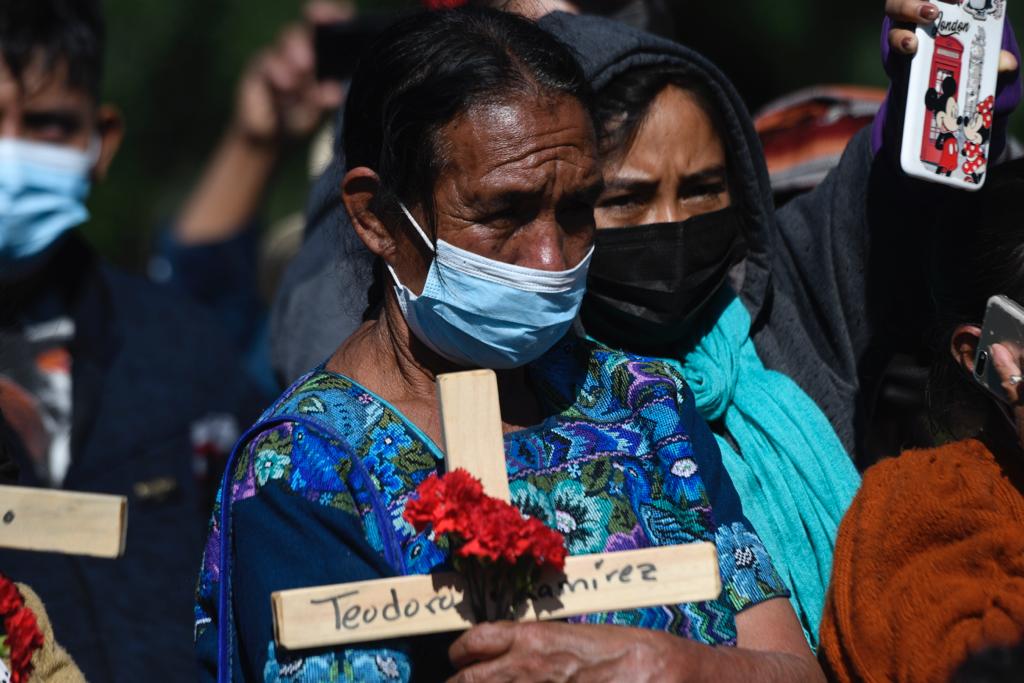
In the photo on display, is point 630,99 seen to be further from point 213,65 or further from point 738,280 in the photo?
point 213,65

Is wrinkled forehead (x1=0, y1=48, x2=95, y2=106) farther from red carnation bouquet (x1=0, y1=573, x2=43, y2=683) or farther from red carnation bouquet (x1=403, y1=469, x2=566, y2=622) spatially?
red carnation bouquet (x1=403, y1=469, x2=566, y2=622)

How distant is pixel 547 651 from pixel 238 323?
10.6 ft

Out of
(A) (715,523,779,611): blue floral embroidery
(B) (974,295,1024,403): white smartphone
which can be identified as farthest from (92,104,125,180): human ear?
(B) (974,295,1024,403): white smartphone

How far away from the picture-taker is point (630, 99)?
2980 mm

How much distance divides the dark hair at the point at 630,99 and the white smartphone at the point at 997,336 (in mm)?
762

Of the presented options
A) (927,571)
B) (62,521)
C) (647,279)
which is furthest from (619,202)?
(62,521)

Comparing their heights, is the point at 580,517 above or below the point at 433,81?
below

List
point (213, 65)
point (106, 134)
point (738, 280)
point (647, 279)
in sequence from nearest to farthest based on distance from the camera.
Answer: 1. point (647, 279)
2. point (738, 280)
3. point (106, 134)
4. point (213, 65)

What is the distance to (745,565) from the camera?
2.45 meters

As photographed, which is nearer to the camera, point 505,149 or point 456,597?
point 456,597

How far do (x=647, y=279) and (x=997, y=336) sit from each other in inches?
26.6

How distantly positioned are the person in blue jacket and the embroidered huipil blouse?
1281 mm

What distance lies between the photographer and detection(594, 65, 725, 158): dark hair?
295cm

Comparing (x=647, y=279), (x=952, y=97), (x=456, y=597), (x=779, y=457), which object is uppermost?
(x=952, y=97)
